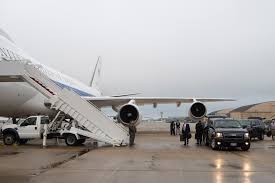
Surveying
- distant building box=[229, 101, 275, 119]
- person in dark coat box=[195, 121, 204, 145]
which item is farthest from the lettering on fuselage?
distant building box=[229, 101, 275, 119]

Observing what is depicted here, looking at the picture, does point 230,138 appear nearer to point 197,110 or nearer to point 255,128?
point 197,110

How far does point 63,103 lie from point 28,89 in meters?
2.59

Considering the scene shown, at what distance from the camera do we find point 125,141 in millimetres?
20047

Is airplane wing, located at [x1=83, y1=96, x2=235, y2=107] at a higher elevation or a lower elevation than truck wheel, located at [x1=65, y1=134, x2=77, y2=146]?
higher

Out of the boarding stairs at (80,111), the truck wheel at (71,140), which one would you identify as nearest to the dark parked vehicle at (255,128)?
the boarding stairs at (80,111)

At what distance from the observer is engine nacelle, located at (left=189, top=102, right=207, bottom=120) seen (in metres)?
26.3

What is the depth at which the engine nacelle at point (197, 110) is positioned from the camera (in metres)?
26.3

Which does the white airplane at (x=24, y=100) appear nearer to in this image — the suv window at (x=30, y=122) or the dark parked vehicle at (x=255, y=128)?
the suv window at (x=30, y=122)

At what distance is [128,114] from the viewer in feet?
74.6

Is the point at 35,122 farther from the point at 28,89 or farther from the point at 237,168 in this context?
the point at 237,168

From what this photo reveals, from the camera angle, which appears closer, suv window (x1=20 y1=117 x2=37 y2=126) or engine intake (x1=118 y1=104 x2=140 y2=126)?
suv window (x1=20 y1=117 x2=37 y2=126)

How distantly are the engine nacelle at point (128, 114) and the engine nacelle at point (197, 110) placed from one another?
16.5 feet

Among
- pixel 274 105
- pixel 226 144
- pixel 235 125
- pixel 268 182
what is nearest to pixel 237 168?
pixel 268 182

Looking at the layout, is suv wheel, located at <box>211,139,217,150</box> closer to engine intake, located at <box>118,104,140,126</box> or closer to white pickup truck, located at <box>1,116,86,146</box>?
engine intake, located at <box>118,104,140,126</box>
